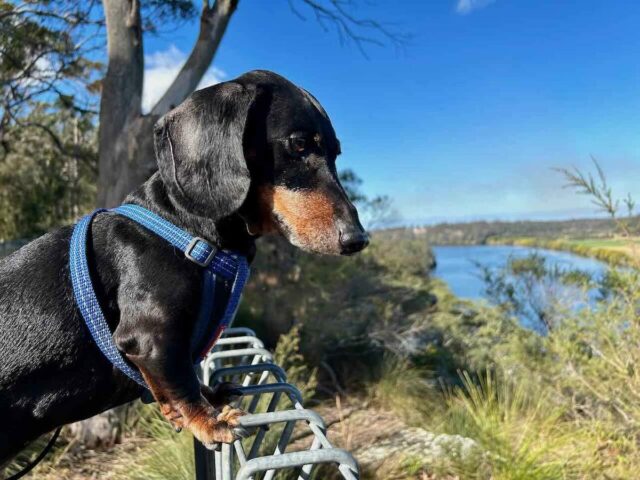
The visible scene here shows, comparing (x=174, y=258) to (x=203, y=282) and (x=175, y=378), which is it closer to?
(x=203, y=282)

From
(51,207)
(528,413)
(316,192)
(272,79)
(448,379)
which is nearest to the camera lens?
(316,192)

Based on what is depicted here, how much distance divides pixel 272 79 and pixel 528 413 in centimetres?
423

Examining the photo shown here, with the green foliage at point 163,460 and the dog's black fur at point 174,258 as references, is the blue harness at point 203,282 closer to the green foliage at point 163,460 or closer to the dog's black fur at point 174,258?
the dog's black fur at point 174,258

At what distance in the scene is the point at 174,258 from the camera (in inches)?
55.3

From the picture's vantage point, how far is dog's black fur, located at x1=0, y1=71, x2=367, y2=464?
4.41 ft

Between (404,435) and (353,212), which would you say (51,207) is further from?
(353,212)

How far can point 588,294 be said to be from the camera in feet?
17.4

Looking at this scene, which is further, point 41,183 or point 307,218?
point 41,183

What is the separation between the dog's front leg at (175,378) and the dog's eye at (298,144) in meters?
0.60

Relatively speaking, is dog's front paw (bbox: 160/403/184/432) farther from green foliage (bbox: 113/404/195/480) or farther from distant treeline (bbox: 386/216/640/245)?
distant treeline (bbox: 386/216/640/245)

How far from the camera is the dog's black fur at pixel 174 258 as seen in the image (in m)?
1.34

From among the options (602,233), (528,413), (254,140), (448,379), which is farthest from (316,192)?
(448,379)

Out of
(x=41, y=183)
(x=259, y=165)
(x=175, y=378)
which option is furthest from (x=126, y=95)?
(x=41, y=183)

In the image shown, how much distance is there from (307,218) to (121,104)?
3.90 metres
